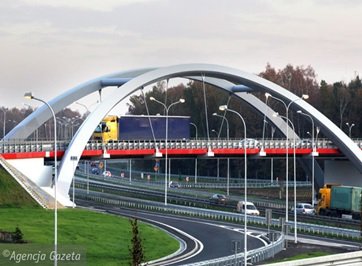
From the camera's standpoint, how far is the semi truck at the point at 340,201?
284ft

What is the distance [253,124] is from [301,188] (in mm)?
29961

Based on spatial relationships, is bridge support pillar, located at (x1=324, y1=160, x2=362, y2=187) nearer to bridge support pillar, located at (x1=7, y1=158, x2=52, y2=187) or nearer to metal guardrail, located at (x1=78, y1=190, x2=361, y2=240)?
metal guardrail, located at (x1=78, y1=190, x2=361, y2=240)

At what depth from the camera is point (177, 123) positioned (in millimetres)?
109312

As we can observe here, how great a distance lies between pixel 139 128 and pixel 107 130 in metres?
5.05

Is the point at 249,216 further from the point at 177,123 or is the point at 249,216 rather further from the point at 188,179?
the point at 188,179

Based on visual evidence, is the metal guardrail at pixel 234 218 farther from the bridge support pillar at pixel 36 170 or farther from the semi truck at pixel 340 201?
the semi truck at pixel 340 201

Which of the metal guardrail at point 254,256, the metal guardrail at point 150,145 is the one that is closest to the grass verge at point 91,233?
the metal guardrail at point 254,256

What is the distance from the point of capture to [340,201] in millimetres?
89000

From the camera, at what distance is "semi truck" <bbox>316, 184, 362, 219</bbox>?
284 feet

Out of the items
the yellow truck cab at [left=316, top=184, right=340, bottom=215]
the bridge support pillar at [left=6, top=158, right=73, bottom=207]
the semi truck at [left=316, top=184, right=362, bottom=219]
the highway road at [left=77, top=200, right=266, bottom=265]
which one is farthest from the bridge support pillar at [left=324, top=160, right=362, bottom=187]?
the bridge support pillar at [left=6, top=158, right=73, bottom=207]

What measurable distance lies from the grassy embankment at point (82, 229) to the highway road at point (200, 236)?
59.6 inches

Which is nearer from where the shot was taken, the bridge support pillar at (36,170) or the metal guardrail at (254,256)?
the metal guardrail at (254,256)

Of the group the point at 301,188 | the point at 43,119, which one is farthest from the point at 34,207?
the point at 301,188

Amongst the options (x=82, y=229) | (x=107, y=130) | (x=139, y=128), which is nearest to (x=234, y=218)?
(x=82, y=229)
